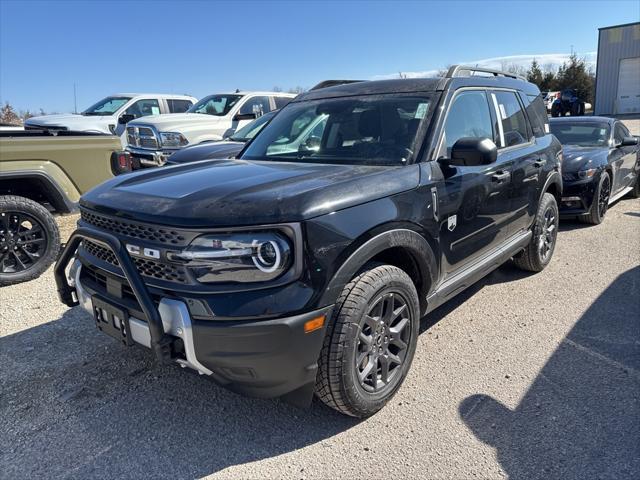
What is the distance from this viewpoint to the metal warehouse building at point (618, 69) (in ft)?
99.2

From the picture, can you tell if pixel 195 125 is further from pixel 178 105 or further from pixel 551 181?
pixel 551 181

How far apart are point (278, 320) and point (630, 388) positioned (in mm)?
2343

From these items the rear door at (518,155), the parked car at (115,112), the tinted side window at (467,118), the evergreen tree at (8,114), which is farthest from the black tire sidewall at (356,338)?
the evergreen tree at (8,114)

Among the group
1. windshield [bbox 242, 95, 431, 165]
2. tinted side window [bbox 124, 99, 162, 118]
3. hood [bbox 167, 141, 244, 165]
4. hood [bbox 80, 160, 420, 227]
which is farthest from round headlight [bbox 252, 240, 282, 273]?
tinted side window [bbox 124, 99, 162, 118]

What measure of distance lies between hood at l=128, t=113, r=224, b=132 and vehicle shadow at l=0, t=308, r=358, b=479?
280 inches

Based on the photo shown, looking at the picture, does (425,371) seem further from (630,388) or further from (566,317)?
(566,317)

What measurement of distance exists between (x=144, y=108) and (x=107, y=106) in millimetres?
1027

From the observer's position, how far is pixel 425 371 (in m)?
3.33

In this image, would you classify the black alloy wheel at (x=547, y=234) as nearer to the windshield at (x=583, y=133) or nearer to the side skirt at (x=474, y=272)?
the side skirt at (x=474, y=272)

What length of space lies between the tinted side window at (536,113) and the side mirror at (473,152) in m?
2.07

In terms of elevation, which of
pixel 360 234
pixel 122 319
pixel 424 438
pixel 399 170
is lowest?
pixel 424 438

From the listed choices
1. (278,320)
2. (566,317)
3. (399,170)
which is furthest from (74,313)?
(566,317)

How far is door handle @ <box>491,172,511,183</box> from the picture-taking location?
3.81 meters

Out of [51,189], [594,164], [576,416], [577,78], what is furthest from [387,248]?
[577,78]
